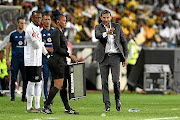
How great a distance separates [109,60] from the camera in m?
10.4

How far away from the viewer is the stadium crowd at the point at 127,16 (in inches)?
801

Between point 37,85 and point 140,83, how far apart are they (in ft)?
26.3

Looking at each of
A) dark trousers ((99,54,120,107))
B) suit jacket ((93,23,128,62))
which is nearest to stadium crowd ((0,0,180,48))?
suit jacket ((93,23,128,62))

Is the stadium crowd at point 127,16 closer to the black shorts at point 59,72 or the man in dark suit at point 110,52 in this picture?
the man in dark suit at point 110,52

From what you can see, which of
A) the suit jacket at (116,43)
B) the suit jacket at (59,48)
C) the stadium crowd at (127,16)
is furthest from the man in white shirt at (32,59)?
the stadium crowd at (127,16)

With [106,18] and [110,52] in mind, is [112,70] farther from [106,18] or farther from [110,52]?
[106,18]

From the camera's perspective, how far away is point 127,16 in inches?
979

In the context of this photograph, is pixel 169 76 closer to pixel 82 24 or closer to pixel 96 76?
pixel 96 76

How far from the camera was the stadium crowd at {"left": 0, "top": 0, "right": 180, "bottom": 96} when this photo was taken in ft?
66.7

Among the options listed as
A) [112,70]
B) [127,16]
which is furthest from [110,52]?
[127,16]

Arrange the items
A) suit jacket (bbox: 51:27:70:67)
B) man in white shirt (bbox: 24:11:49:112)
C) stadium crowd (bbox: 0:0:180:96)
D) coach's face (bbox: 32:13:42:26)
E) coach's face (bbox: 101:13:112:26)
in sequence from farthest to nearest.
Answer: stadium crowd (bbox: 0:0:180:96), coach's face (bbox: 101:13:112:26), coach's face (bbox: 32:13:42:26), man in white shirt (bbox: 24:11:49:112), suit jacket (bbox: 51:27:70:67)

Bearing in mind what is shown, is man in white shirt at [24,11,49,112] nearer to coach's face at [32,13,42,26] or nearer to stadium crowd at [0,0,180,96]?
coach's face at [32,13,42,26]

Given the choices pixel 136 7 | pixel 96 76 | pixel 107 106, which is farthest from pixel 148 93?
pixel 136 7

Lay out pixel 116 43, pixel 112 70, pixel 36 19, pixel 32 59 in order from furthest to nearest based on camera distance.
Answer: pixel 112 70 < pixel 116 43 < pixel 36 19 < pixel 32 59
